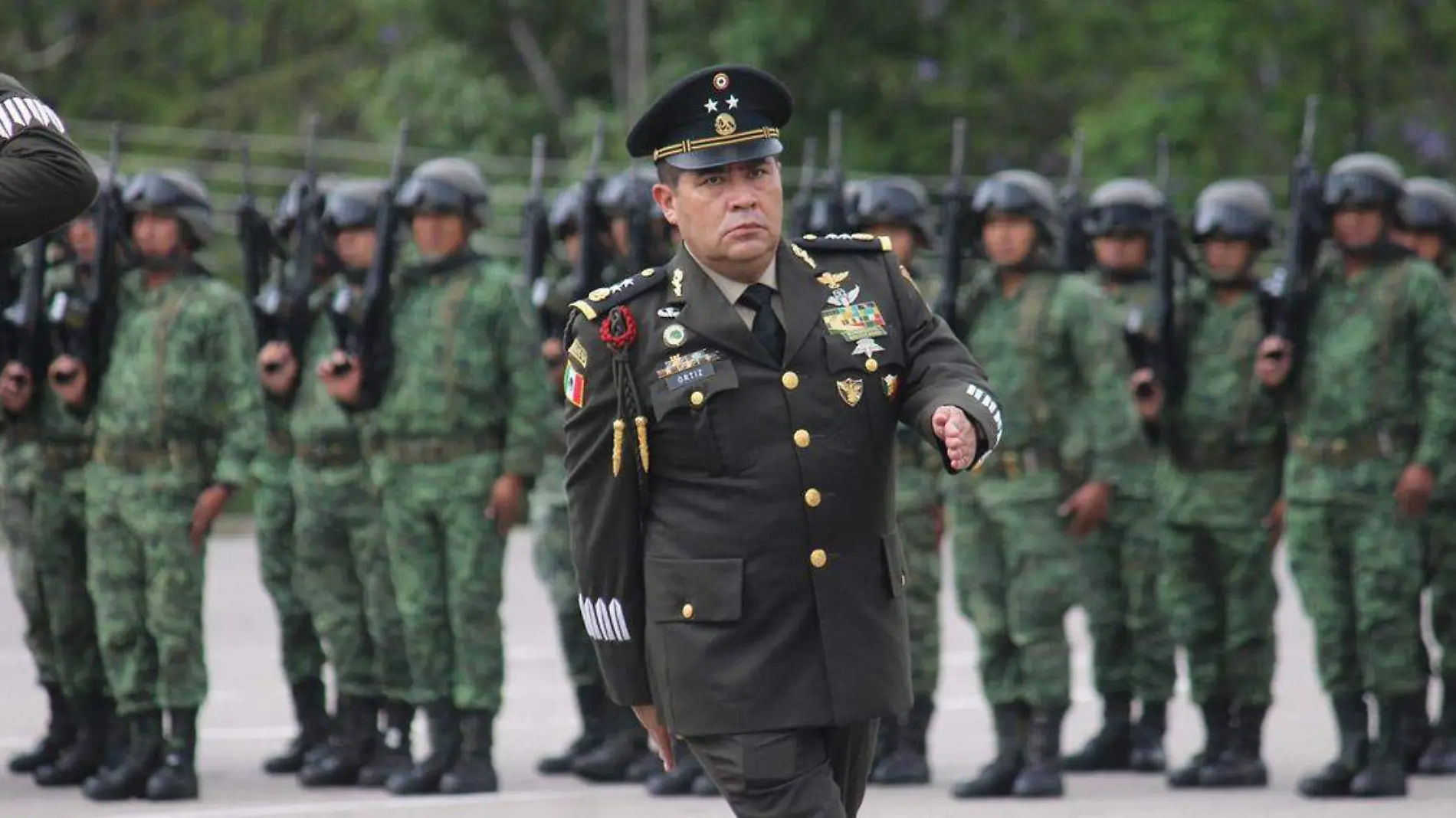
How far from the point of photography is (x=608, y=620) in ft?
19.9

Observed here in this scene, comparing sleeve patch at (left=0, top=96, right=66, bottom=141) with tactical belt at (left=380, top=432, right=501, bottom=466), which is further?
tactical belt at (left=380, top=432, right=501, bottom=466)

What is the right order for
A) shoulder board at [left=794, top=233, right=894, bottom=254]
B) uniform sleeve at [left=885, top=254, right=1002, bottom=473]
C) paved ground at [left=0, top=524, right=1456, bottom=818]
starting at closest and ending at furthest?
A: uniform sleeve at [left=885, top=254, right=1002, bottom=473], shoulder board at [left=794, top=233, right=894, bottom=254], paved ground at [left=0, top=524, right=1456, bottom=818]

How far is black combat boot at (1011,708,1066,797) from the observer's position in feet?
32.7

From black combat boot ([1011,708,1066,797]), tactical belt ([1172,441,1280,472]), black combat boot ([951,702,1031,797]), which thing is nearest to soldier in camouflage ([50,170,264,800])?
black combat boot ([951,702,1031,797])

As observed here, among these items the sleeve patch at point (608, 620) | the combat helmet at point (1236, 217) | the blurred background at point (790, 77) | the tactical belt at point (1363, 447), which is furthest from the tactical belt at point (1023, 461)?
the blurred background at point (790, 77)

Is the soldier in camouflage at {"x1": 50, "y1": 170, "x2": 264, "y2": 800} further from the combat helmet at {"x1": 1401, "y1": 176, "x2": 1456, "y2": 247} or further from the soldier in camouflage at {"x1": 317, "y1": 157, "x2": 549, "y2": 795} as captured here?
the combat helmet at {"x1": 1401, "y1": 176, "x2": 1456, "y2": 247}

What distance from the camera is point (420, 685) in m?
10.2

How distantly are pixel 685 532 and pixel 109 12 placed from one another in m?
26.0

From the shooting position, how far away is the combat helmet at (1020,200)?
406 inches

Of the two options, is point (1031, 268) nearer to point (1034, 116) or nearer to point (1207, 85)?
point (1207, 85)

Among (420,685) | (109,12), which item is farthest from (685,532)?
(109,12)

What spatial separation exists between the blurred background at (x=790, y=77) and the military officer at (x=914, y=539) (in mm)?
11708

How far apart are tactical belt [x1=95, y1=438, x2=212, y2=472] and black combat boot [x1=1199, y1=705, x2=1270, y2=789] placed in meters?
3.72

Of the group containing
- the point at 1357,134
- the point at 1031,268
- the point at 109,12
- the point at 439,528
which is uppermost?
the point at 109,12
